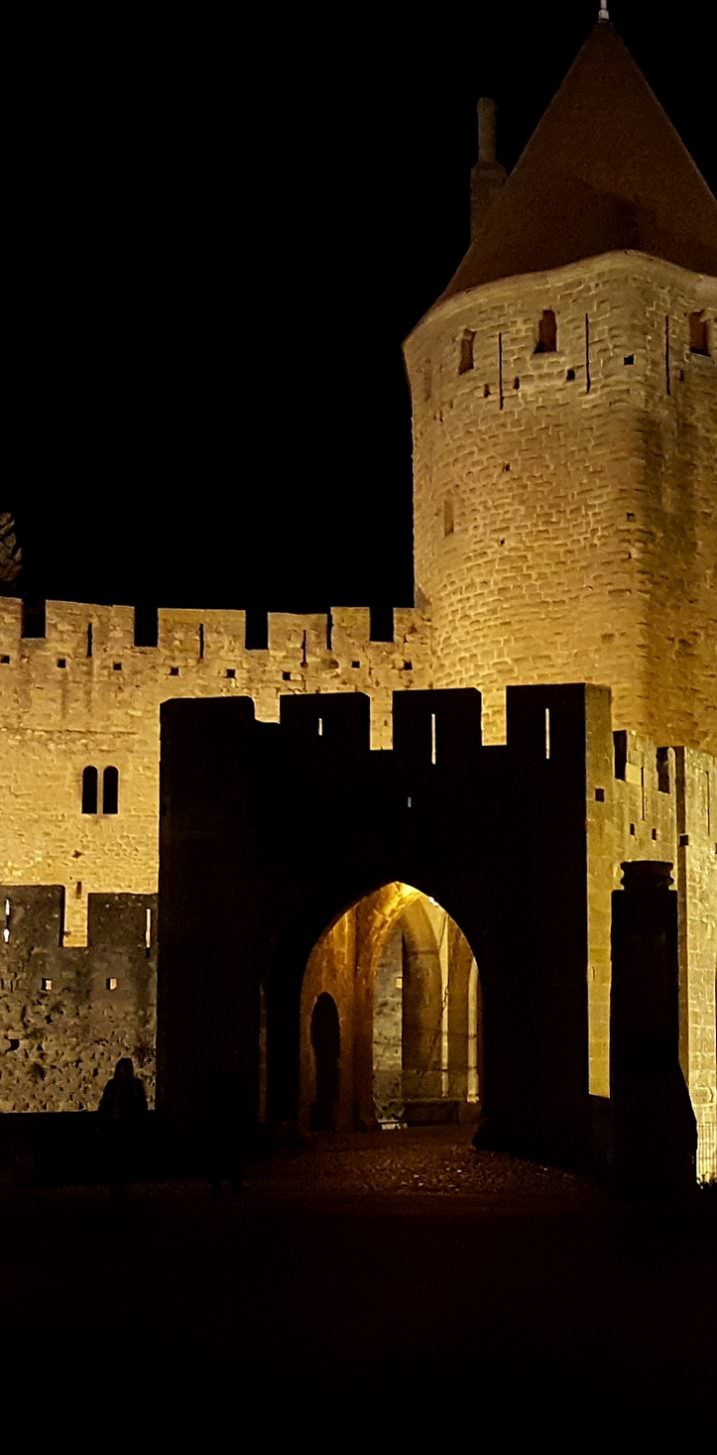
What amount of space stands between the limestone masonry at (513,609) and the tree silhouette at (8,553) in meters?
4.89

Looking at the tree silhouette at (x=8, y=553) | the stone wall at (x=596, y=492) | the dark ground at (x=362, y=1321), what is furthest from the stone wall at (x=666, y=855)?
the tree silhouette at (x=8, y=553)

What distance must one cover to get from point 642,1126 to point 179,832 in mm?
5429

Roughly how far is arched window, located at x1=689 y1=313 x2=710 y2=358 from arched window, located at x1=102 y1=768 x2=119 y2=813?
9.19 metres

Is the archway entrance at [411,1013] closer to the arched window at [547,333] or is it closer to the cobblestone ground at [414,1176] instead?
the cobblestone ground at [414,1176]

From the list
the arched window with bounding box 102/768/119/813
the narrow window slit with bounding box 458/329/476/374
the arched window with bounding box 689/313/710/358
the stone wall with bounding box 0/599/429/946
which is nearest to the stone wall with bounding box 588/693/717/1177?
the arched window with bounding box 689/313/710/358

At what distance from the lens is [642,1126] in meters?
14.3

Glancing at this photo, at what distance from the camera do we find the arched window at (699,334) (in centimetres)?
2591

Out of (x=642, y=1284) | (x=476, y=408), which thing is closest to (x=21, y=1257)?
(x=642, y=1284)

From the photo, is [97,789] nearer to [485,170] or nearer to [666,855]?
Answer: [666,855]

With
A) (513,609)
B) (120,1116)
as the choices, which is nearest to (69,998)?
(513,609)

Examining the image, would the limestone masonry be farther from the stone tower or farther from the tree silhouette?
the tree silhouette

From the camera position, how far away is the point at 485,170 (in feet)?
98.4

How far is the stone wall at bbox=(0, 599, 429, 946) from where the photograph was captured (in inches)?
1074

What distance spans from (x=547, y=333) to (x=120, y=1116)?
47.1 ft
